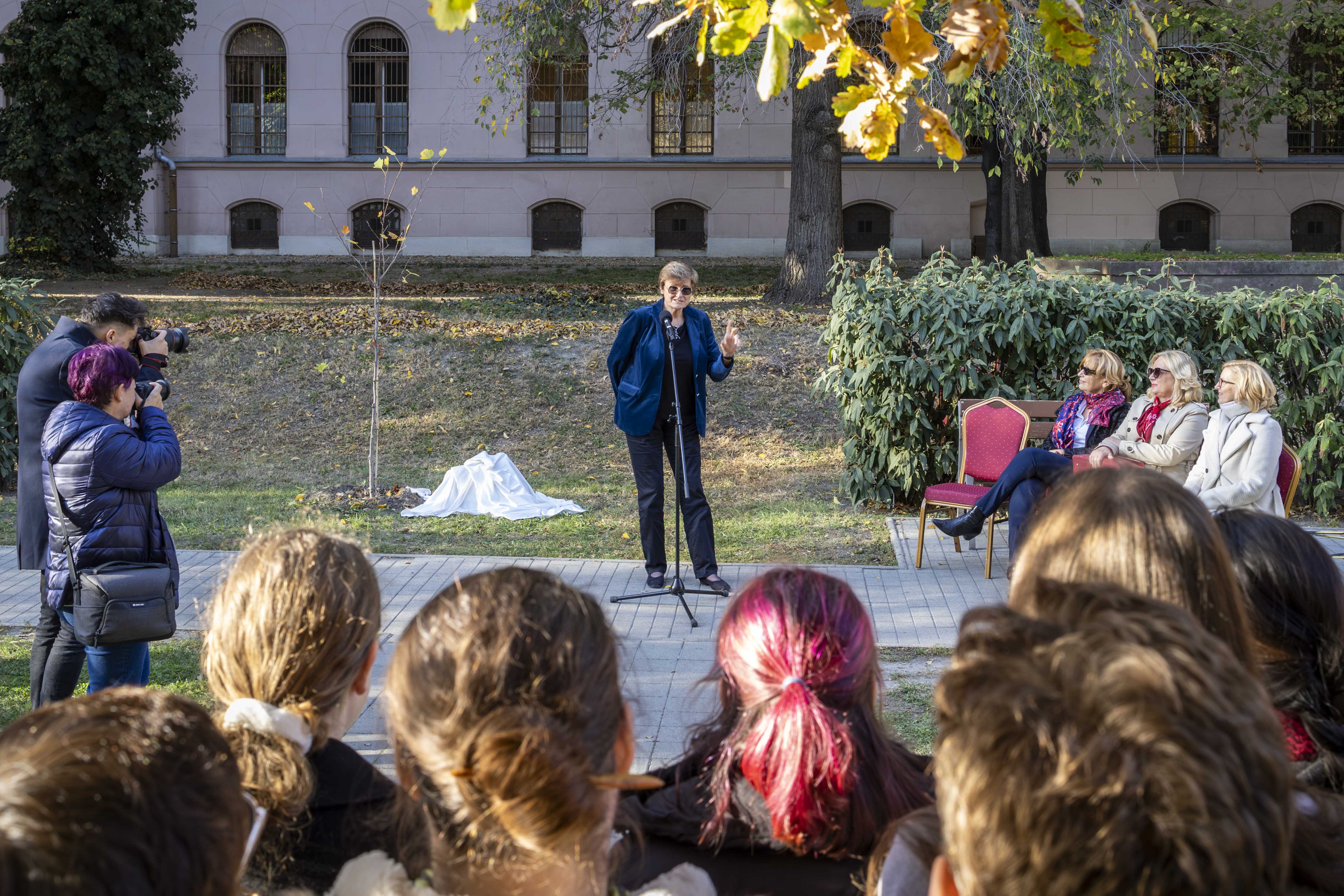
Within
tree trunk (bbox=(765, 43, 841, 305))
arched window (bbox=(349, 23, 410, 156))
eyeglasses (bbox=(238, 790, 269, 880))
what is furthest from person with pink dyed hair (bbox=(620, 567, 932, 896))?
arched window (bbox=(349, 23, 410, 156))

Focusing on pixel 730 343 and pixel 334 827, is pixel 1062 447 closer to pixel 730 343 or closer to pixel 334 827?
pixel 730 343

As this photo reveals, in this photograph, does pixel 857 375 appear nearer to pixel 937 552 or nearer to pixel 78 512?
pixel 937 552

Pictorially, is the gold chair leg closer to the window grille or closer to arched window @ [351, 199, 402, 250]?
the window grille

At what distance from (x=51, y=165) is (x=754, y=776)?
22.0 metres

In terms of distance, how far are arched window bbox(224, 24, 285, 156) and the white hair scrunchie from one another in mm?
26369

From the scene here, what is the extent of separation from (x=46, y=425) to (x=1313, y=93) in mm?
21284

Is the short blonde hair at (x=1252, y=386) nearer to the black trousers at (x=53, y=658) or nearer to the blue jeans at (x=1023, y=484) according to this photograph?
the blue jeans at (x=1023, y=484)

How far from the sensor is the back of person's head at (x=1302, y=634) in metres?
2.16

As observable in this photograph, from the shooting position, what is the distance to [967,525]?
750 centimetres

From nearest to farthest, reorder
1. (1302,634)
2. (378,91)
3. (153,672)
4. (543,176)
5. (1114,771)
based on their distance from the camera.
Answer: (1114,771) → (1302,634) → (153,672) → (543,176) → (378,91)

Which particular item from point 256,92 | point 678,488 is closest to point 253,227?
point 256,92

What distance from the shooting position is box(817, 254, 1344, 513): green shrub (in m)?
9.09

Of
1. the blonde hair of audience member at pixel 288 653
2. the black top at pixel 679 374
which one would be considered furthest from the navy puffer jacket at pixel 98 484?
the black top at pixel 679 374

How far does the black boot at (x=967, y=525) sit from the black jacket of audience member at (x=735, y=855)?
5574 mm
